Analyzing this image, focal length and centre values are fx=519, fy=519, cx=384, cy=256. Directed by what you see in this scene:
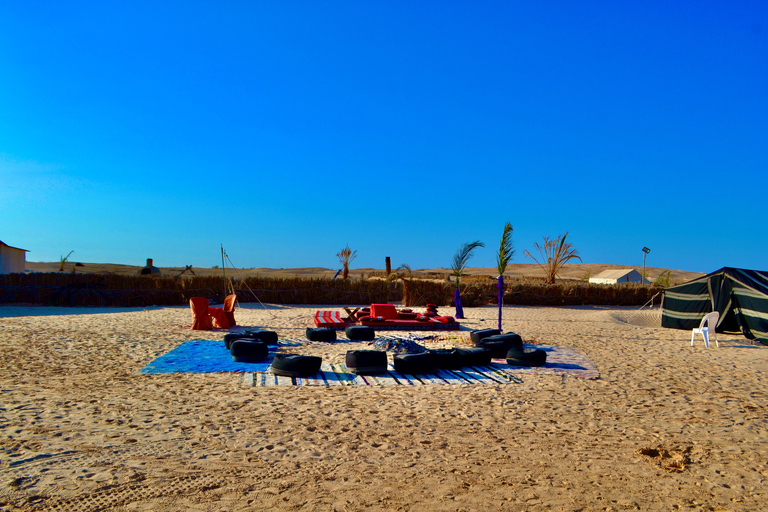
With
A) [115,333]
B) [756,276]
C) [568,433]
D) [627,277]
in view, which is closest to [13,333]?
[115,333]

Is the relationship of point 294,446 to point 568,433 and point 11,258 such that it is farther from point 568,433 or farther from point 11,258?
point 11,258

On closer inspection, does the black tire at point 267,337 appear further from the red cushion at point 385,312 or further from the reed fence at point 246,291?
the reed fence at point 246,291

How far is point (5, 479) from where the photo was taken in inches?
136

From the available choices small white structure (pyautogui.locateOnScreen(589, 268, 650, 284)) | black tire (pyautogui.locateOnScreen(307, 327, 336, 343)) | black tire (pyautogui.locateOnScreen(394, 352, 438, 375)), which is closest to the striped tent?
black tire (pyautogui.locateOnScreen(394, 352, 438, 375))

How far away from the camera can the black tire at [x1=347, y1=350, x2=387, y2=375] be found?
23.8ft

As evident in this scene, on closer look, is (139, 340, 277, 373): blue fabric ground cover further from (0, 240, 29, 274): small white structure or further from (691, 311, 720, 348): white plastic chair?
(0, 240, 29, 274): small white structure

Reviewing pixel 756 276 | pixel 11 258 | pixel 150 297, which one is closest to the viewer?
pixel 756 276

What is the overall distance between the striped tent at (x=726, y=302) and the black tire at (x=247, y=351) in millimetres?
10776

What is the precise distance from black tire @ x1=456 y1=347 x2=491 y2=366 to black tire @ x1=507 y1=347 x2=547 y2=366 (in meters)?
0.41

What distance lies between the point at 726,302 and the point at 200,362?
1247cm

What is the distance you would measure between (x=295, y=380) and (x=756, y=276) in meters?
11.9

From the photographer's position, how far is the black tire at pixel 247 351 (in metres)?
8.10

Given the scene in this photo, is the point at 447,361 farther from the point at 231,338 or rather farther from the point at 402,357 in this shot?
the point at 231,338

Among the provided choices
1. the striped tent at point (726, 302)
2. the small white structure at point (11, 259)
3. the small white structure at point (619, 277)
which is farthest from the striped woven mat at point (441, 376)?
the small white structure at point (619, 277)
